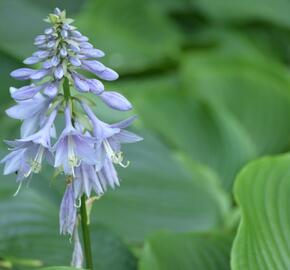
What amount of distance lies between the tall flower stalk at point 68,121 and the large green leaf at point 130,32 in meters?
2.47

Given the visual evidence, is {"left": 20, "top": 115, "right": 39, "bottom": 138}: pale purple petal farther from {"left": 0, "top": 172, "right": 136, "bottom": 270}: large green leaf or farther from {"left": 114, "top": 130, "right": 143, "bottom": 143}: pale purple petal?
{"left": 0, "top": 172, "right": 136, "bottom": 270}: large green leaf

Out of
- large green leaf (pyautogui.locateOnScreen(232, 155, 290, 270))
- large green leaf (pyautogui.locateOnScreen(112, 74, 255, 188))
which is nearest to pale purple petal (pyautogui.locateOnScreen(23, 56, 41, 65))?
large green leaf (pyautogui.locateOnScreen(232, 155, 290, 270))

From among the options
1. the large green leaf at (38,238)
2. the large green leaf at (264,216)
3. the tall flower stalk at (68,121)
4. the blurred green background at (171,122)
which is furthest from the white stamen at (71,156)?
the large green leaf at (38,238)

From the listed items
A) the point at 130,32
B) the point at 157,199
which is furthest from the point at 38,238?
the point at 130,32

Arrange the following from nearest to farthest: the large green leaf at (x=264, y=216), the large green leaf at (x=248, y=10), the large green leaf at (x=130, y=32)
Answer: the large green leaf at (x=264, y=216) → the large green leaf at (x=130, y=32) → the large green leaf at (x=248, y=10)

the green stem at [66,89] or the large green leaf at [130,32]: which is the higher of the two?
the large green leaf at [130,32]

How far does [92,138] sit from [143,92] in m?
2.03

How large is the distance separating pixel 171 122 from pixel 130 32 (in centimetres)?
115

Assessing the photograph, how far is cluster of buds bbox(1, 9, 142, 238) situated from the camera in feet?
4.64

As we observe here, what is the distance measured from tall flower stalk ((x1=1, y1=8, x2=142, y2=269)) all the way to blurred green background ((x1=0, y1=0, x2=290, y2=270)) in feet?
1.22

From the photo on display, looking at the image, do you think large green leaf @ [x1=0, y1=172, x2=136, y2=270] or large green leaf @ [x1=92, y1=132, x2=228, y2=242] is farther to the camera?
large green leaf @ [x1=92, y1=132, x2=228, y2=242]

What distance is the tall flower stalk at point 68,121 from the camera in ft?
4.64

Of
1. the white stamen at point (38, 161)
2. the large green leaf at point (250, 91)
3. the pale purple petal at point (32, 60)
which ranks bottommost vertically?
the white stamen at point (38, 161)

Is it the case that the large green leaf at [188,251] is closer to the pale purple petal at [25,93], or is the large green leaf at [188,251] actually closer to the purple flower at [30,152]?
the purple flower at [30,152]
